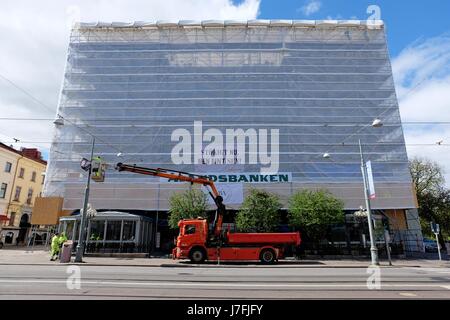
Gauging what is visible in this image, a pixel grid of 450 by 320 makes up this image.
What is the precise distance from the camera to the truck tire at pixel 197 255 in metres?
18.8

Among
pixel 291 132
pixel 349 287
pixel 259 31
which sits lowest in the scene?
pixel 349 287

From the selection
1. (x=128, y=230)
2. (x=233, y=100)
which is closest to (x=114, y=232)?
(x=128, y=230)

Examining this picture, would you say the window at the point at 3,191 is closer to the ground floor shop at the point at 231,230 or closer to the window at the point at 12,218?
the window at the point at 12,218

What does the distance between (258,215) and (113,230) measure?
38.8 feet

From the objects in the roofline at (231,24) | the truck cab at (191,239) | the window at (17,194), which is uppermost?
the roofline at (231,24)

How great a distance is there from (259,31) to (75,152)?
24.4 metres

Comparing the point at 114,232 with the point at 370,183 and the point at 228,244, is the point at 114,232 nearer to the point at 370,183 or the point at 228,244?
the point at 228,244

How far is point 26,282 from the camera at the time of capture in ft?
31.5

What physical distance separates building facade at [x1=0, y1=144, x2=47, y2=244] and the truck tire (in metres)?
28.0

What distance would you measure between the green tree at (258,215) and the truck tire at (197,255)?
5.22 metres

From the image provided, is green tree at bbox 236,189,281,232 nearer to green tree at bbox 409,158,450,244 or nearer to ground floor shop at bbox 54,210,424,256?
ground floor shop at bbox 54,210,424,256
